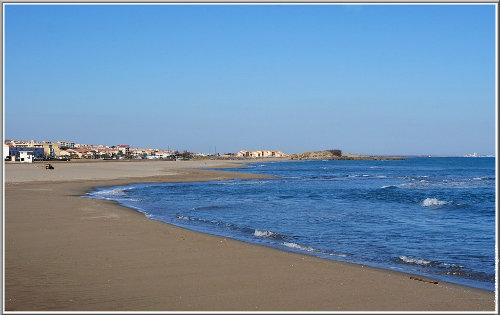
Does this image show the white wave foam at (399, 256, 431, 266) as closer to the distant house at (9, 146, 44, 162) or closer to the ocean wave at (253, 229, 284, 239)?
the ocean wave at (253, 229, 284, 239)

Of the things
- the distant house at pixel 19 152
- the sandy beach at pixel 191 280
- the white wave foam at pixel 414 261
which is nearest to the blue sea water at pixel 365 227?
the white wave foam at pixel 414 261

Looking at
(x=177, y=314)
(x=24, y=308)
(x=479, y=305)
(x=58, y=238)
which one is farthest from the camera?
(x=58, y=238)

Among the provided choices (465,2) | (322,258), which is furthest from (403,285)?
(465,2)

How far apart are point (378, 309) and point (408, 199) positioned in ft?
65.0

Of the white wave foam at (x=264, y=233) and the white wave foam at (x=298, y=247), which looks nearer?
the white wave foam at (x=298, y=247)

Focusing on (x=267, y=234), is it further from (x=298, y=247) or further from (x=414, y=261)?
(x=414, y=261)

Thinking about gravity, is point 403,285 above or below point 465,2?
below

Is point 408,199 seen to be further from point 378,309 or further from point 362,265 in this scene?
point 378,309

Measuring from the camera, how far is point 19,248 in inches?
381

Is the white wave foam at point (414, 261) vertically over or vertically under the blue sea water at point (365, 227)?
over

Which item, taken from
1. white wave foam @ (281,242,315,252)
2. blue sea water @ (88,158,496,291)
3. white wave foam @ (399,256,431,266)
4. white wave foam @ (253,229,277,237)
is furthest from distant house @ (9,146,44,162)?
white wave foam @ (399,256,431,266)

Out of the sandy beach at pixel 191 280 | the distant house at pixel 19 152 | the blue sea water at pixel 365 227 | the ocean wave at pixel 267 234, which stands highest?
the distant house at pixel 19 152

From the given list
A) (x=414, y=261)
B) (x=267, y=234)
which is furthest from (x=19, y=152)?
(x=414, y=261)

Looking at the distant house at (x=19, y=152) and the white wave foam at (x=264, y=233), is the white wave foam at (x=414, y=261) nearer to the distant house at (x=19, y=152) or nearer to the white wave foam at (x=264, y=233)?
the white wave foam at (x=264, y=233)
